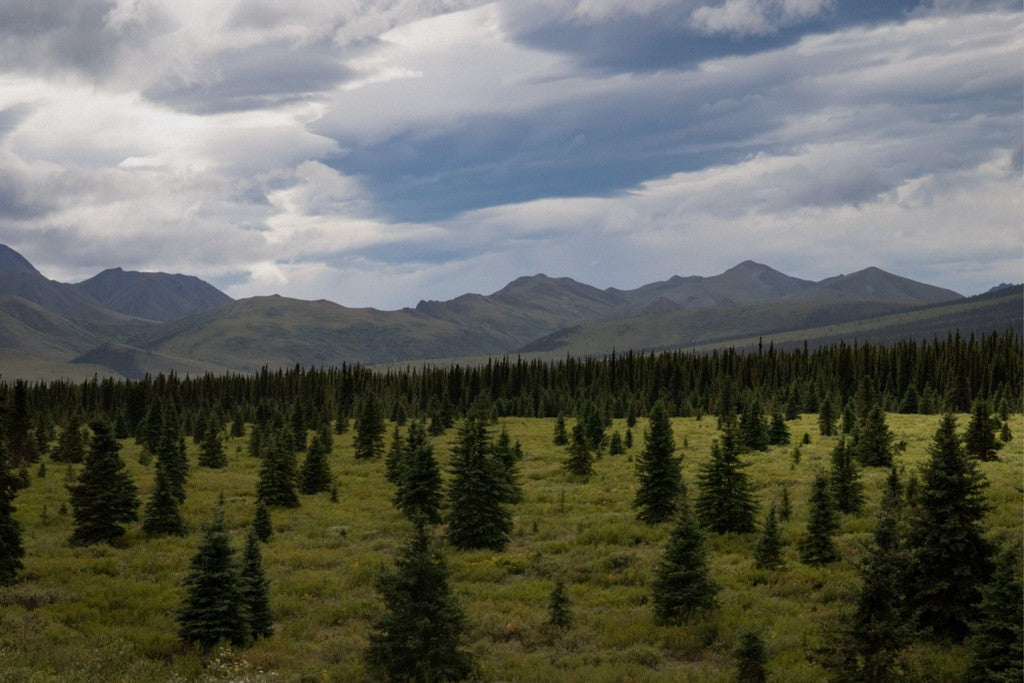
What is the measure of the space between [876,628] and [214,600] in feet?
51.4

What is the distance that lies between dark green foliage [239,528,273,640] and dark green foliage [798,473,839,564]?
56.1 ft

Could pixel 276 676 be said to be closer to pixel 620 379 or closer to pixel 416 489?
pixel 416 489

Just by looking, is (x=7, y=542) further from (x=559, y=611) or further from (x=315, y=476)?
(x=315, y=476)

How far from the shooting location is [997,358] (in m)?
119

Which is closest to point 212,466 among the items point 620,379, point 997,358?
point 620,379

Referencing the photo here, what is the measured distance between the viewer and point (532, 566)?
1035 inches

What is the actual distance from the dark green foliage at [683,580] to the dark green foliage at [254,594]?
10.8 meters

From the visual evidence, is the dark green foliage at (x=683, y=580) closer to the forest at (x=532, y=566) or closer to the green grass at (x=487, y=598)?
the forest at (x=532, y=566)

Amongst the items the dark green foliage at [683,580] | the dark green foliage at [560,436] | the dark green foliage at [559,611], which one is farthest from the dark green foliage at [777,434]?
the dark green foliage at [559,611]

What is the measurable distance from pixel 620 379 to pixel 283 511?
392ft

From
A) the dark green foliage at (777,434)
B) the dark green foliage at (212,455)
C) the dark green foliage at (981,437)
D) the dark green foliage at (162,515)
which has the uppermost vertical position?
the dark green foliage at (981,437)

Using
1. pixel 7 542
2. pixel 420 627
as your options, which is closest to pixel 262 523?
pixel 7 542

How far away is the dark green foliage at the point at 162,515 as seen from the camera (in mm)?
31172

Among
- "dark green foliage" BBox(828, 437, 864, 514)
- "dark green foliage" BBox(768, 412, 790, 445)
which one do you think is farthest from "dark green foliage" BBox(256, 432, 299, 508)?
"dark green foliage" BBox(768, 412, 790, 445)
